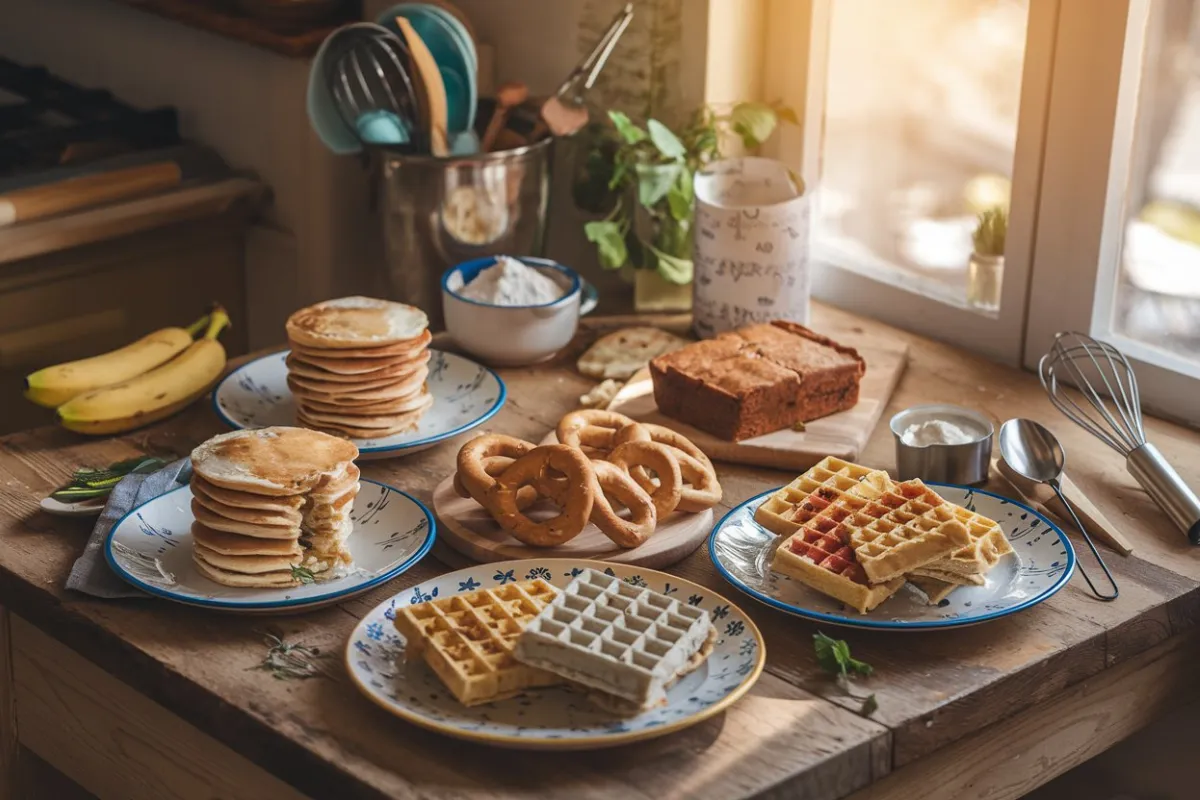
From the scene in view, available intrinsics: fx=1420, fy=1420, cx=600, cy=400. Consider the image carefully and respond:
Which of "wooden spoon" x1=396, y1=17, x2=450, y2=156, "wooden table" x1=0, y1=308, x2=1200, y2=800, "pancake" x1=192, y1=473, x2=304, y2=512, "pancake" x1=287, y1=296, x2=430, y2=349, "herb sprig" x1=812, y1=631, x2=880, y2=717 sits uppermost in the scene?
"wooden spoon" x1=396, y1=17, x2=450, y2=156

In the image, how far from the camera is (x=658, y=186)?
1.93 m

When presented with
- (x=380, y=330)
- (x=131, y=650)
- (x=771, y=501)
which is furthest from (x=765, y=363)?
(x=131, y=650)

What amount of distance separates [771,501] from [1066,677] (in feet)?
1.01

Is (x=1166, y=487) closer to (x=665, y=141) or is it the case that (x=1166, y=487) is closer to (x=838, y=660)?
(x=838, y=660)

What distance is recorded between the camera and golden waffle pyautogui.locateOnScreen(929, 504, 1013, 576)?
1224 millimetres

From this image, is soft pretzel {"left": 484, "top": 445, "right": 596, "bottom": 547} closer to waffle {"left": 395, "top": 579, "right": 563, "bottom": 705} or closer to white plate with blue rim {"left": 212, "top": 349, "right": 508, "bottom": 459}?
waffle {"left": 395, "top": 579, "right": 563, "bottom": 705}

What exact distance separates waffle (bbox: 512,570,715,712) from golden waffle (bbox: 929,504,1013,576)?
23 cm

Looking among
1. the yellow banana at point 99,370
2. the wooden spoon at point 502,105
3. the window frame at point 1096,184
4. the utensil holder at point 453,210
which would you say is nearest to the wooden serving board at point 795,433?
the window frame at point 1096,184

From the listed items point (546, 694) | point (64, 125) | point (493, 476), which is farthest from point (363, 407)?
point (64, 125)

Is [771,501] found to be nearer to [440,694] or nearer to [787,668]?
[787,668]

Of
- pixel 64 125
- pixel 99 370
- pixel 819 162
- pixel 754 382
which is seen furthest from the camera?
pixel 64 125

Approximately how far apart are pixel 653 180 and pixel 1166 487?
31.6 inches

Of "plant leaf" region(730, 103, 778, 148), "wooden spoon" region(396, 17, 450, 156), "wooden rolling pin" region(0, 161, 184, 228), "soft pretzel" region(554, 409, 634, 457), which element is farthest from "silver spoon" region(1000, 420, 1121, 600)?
"wooden rolling pin" region(0, 161, 184, 228)

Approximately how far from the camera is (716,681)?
1.12m
